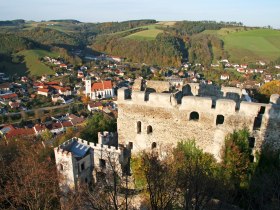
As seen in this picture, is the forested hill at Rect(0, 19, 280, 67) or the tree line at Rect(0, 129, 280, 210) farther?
the forested hill at Rect(0, 19, 280, 67)

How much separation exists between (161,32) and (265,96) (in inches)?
6218

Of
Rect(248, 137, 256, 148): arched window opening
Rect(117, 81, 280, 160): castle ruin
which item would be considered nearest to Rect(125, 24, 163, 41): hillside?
Rect(117, 81, 280, 160): castle ruin

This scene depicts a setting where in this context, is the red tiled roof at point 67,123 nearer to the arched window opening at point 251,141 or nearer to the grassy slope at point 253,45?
the arched window opening at point 251,141

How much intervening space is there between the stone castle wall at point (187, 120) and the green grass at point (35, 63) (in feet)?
392

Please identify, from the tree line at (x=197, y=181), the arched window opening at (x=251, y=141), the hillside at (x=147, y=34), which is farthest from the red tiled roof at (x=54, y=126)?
the hillside at (x=147, y=34)

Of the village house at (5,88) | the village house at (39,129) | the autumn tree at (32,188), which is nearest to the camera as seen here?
the autumn tree at (32,188)

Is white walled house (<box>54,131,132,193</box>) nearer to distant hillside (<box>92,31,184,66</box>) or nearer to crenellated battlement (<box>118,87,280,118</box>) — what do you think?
crenellated battlement (<box>118,87,280,118</box>)

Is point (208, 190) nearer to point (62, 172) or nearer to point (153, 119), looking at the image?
point (153, 119)

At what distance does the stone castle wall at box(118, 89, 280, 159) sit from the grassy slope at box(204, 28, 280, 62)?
123 meters

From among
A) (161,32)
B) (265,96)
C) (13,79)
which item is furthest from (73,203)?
(161,32)

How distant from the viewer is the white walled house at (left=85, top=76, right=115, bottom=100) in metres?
103

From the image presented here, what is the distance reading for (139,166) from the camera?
719 inches

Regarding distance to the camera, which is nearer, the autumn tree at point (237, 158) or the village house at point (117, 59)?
the autumn tree at point (237, 158)

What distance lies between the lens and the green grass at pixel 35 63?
131 meters
